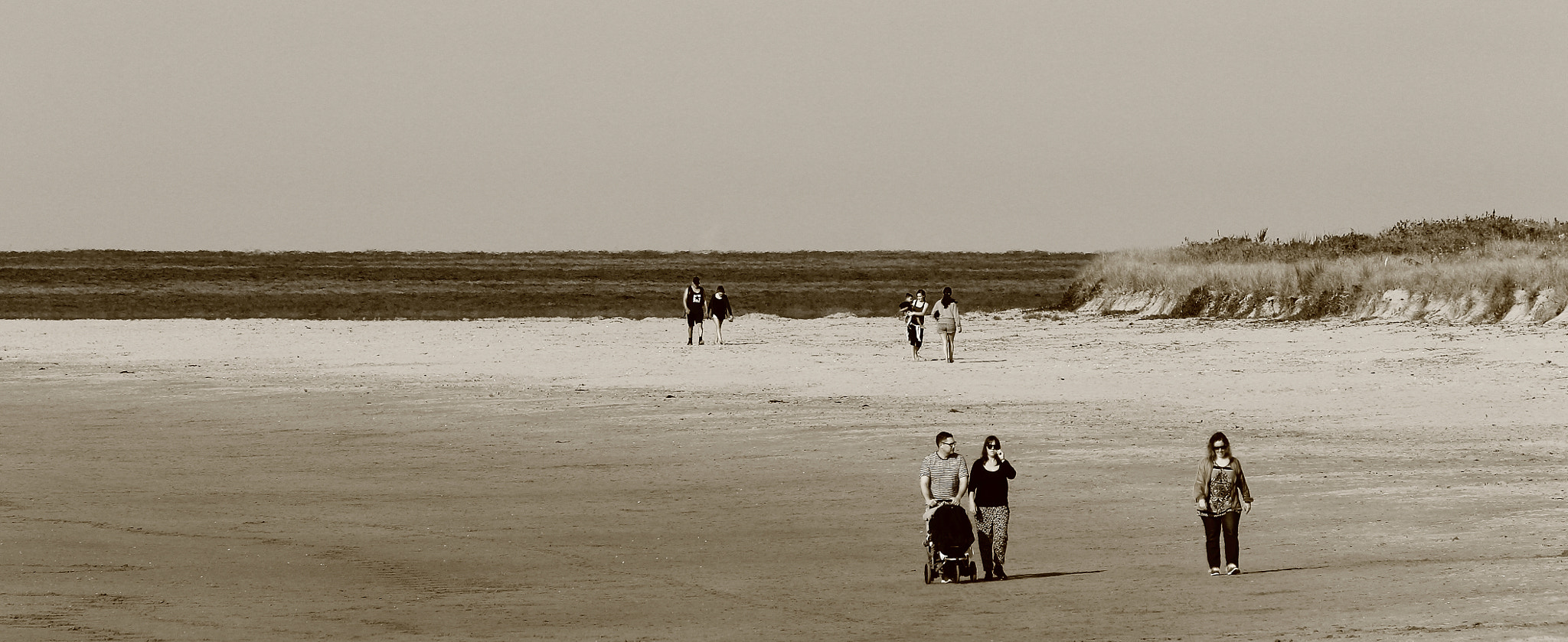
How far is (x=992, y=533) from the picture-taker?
12.4 metres

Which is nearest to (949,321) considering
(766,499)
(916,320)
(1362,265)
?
(916,320)

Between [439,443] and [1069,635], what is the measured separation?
1189cm

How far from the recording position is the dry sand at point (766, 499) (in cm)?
1152

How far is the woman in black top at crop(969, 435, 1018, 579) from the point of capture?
40.4ft

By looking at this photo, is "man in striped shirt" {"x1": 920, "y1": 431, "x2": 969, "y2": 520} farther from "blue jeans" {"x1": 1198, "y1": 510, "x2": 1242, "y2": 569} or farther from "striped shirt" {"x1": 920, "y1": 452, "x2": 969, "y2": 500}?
"blue jeans" {"x1": 1198, "y1": 510, "x2": 1242, "y2": 569}

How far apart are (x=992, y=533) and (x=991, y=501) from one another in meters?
0.23

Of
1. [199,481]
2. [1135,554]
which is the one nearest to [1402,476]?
[1135,554]

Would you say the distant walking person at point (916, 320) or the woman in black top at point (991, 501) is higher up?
the distant walking person at point (916, 320)

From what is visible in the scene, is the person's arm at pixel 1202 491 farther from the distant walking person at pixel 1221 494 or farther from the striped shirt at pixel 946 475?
the striped shirt at pixel 946 475

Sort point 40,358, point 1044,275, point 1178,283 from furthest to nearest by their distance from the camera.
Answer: point 1044,275, point 1178,283, point 40,358

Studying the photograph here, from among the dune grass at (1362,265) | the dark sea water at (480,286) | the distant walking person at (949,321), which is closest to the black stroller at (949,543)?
the distant walking person at (949,321)

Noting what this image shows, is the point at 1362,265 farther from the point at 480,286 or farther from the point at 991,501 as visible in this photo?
the point at 480,286

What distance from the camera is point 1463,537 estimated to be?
13734 mm

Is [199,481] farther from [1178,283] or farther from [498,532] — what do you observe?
[1178,283]
